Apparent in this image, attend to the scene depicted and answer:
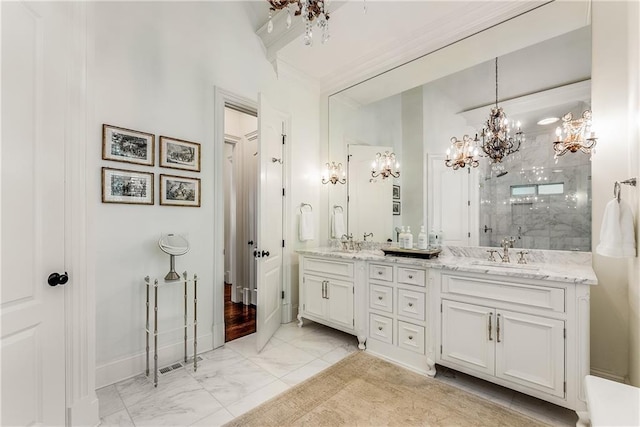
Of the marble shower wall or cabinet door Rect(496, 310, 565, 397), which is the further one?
the marble shower wall

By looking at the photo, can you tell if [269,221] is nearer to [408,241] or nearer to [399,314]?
[408,241]

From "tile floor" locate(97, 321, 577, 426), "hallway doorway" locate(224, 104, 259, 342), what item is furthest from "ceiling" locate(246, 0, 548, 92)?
"tile floor" locate(97, 321, 577, 426)

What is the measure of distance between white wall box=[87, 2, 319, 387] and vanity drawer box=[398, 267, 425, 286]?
5.96 ft

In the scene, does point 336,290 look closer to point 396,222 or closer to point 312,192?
point 396,222

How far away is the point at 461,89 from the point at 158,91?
2935 millimetres

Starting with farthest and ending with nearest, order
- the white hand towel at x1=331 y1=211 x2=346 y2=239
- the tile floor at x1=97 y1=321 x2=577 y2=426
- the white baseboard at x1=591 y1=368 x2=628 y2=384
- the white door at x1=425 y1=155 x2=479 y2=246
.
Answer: the white hand towel at x1=331 y1=211 x2=346 y2=239
the white door at x1=425 y1=155 x2=479 y2=246
the white baseboard at x1=591 y1=368 x2=628 y2=384
the tile floor at x1=97 y1=321 x2=577 y2=426

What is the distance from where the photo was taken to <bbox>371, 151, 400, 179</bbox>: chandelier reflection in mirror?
10.7ft

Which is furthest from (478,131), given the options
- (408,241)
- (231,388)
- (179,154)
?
(231,388)

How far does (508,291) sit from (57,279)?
283 cm

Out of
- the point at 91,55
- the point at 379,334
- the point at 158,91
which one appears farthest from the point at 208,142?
the point at 379,334

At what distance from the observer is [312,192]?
3863mm

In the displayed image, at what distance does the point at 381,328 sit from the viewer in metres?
2.65

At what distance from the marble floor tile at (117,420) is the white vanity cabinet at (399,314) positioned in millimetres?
1975

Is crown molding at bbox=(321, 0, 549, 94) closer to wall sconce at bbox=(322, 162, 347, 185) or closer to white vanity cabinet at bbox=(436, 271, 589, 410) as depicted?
wall sconce at bbox=(322, 162, 347, 185)
